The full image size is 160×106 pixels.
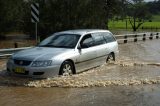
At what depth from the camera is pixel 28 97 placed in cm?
995

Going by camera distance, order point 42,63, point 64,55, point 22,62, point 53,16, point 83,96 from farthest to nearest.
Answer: point 53,16 < point 64,55 < point 22,62 < point 42,63 < point 83,96

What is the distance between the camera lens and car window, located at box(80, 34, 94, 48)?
13.5 meters

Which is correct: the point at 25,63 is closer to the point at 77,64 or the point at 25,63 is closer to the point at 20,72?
the point at 20,72

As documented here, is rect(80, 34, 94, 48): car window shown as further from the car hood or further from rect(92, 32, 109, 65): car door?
the car hood

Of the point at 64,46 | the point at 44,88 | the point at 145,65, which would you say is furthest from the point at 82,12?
the point at 44,88

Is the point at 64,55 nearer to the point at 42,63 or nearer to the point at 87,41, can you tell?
Answer: the point at 42,63

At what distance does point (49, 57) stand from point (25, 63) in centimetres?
73

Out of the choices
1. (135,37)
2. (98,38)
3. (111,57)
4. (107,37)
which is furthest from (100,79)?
(135,37)

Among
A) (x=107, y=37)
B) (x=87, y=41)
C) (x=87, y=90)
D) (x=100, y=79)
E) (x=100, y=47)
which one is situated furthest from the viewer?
(x=107, y=37)

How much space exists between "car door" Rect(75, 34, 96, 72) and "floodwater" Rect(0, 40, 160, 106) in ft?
0.87

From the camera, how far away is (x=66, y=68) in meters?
12.2

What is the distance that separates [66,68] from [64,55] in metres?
0.41

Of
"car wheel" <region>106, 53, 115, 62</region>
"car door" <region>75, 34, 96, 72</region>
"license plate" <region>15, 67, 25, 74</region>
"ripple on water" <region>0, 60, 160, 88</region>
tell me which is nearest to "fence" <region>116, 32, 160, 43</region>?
"car wheel" <region>106, 53, 115, 62</region>

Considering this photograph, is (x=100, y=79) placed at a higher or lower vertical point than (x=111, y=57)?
lower
